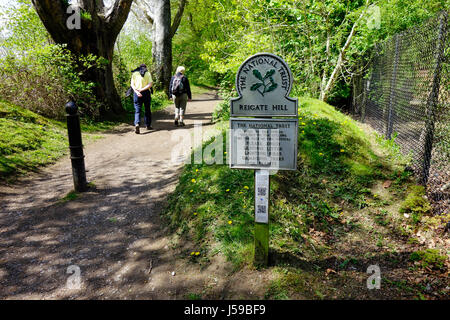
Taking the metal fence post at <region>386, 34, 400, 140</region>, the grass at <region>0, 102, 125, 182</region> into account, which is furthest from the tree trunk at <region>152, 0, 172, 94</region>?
the metal fence post at <region>386, 34, 400, 140</region>

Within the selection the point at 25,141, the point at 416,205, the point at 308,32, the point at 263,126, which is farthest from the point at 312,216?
the point at 308,32

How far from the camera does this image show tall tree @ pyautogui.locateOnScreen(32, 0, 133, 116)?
9023 mm

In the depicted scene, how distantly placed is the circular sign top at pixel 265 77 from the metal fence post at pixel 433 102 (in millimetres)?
Answer: 3369

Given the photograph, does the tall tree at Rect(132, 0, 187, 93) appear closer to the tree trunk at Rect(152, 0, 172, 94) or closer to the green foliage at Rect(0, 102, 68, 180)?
the tree trunk at Rect(152, 0, 172, 94)

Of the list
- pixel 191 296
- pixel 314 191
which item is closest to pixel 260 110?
pixel 191 296

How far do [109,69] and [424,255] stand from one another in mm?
11219

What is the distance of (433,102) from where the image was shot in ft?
16.2

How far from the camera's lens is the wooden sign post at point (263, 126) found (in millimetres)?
2971

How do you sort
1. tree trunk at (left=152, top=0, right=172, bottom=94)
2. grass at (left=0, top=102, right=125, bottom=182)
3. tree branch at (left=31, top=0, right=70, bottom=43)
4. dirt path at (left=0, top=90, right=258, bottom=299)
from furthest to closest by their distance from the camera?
tree trunk at (left=152, top=0, right=172, bottom=94), tree branch at (left=31, top=0, right=70, bottom=43), grass at (left=0, top=102, right=125, bottom=182), dirt path at (left=0, top=90, right=258, bottom=299)

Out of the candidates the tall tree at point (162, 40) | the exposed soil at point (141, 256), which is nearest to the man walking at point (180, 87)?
the exposed soil at point (141, 256)

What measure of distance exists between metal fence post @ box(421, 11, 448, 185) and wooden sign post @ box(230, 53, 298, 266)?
3252 mm
